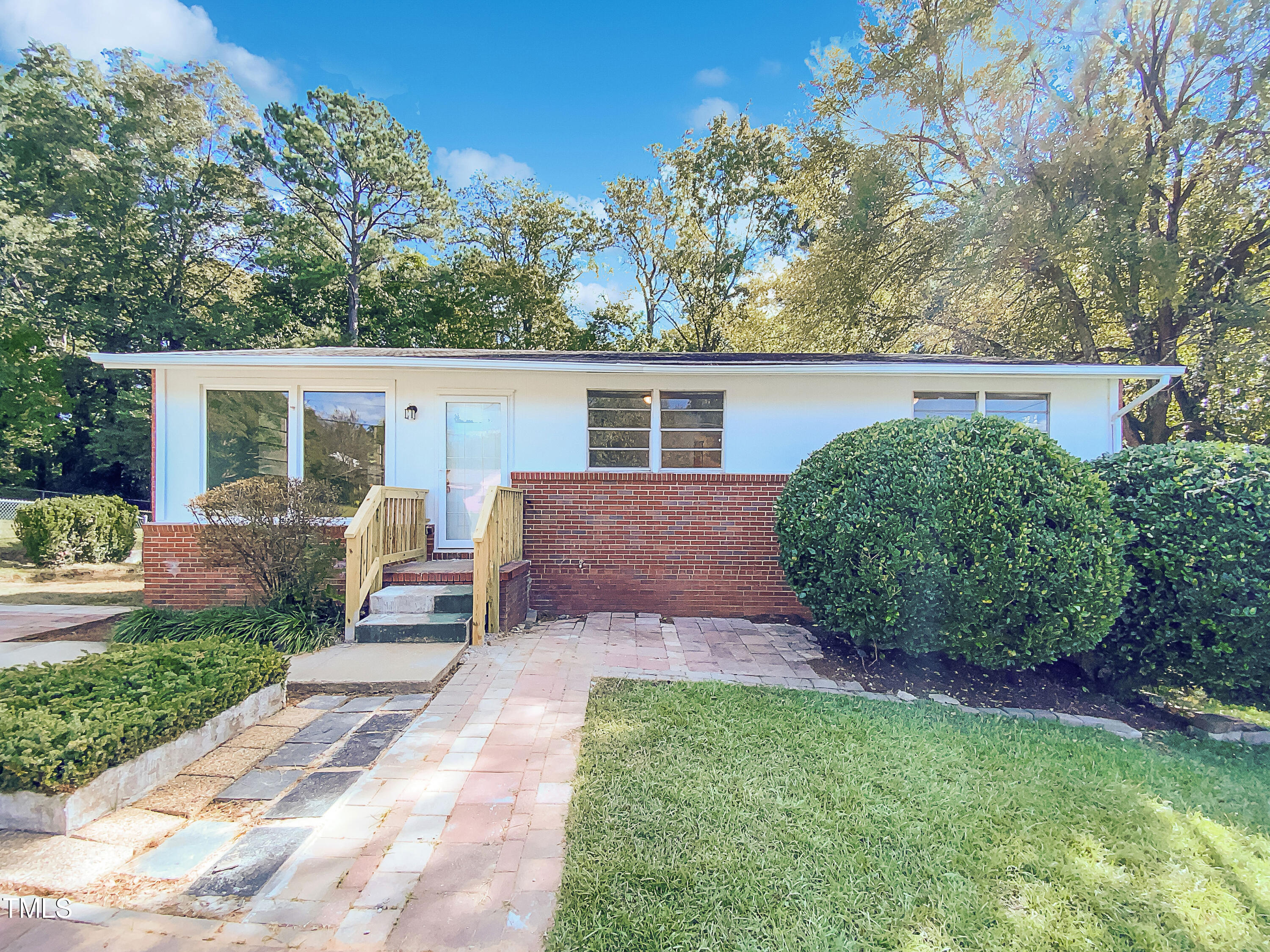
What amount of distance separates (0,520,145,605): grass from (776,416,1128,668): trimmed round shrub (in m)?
8.66

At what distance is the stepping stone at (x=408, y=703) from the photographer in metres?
3.61

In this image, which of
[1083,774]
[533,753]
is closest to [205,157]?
[533,753]

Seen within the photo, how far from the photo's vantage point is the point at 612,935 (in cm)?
176

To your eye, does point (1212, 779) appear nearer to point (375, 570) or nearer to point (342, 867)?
point (342, 867)

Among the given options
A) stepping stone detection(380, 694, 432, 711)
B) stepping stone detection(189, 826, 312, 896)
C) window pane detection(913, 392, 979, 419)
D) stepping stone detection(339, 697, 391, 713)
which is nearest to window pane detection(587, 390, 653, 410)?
window pane detection(913, 392, 979, 419)

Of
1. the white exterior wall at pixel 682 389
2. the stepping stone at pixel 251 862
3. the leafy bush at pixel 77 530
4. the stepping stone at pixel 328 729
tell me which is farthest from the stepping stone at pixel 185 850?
the leafy bush at pixel 77 530

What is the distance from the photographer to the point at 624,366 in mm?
6305

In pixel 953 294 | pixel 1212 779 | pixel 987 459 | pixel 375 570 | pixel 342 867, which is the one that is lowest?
pixel 1212 779

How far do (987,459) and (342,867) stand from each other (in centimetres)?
462

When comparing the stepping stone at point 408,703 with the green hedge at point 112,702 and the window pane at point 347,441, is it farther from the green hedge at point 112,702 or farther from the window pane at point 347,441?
the window pane at point 347,441

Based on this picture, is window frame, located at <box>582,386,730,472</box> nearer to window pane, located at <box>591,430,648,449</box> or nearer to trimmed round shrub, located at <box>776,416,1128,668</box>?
window pane, located at <box>591,430,648,449</box>

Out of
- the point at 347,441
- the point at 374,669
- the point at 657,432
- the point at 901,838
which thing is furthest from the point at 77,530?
the point at 901,838

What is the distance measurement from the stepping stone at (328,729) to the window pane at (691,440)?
4.36 metres

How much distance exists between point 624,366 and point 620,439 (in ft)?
3.00
